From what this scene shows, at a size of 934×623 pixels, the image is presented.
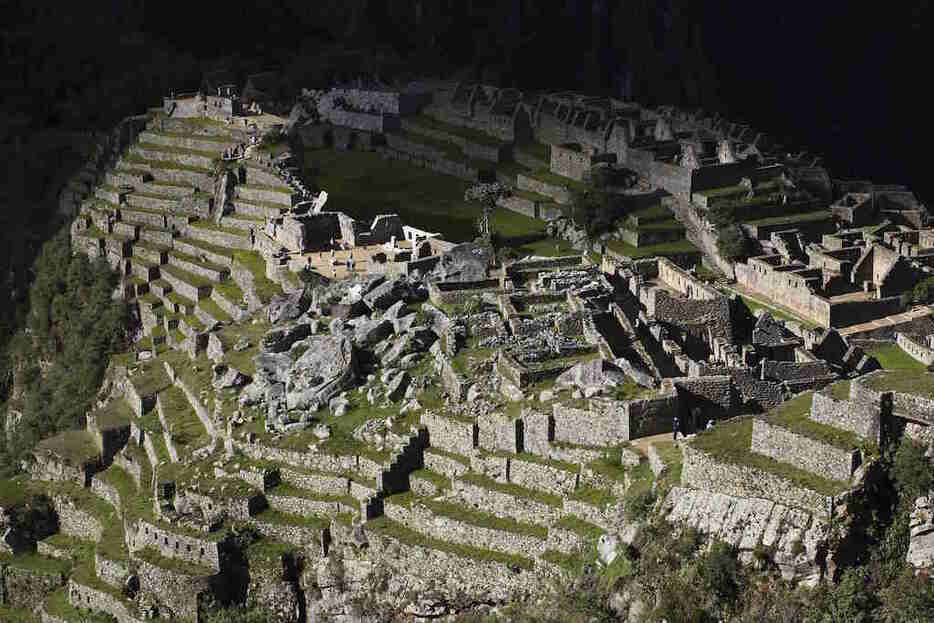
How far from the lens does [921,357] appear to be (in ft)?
211

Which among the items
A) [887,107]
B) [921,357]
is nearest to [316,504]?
[921,357]

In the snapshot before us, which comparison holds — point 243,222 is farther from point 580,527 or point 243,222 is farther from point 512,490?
point 580,527

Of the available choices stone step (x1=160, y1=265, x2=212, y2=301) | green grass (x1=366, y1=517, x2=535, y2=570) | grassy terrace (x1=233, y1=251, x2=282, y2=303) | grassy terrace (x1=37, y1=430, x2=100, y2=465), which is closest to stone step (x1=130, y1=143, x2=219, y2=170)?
stone step (x1=160, y1=265, x2=212, y2=301)

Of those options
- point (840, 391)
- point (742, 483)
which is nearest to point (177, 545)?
point (742, 483)

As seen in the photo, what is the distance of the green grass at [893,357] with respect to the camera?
63000mm

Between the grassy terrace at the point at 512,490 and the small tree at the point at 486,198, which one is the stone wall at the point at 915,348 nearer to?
the grassy terrace at the point at 512,490

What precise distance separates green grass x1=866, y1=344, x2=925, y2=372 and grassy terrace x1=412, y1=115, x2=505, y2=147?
115 ft

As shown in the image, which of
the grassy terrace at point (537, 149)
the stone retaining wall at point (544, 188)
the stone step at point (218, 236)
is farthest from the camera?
the grassy terrace at point (537, 149)

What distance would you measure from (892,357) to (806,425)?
21288 millimetres

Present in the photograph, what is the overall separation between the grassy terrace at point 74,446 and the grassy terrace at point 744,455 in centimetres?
2408

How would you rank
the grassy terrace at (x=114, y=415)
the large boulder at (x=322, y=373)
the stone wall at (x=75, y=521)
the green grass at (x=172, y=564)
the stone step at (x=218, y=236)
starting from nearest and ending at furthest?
the green grass at (x=172, y=564) → the large boulder at (x=322, y=373) → the stone wall at (x=75, y=521) → the grassy terrace at (x=114, y=415) → the stone step at (x=218, y=236)

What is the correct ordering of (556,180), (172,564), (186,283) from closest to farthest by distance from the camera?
(172,564) < (186,283) < (556,180)

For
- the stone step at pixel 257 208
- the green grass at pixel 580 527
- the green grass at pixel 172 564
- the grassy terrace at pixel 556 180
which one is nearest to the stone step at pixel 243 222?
the stone step at pixel 257 208

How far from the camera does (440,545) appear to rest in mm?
49375
